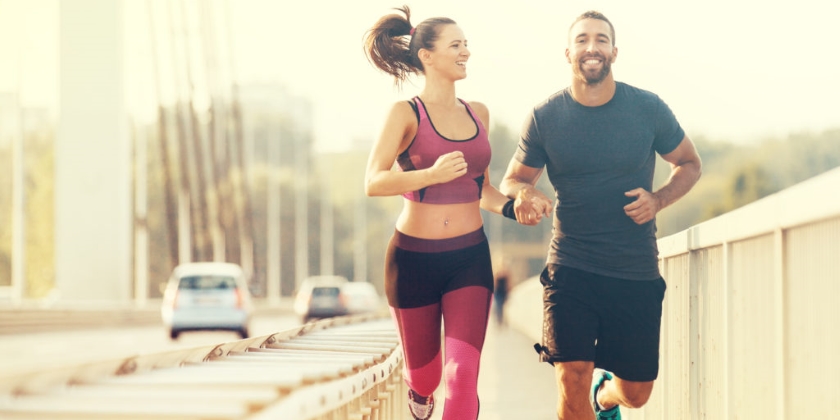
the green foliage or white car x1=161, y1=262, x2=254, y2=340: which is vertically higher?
the green foliage

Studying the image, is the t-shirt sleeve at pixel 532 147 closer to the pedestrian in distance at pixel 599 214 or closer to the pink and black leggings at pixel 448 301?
the pedestrian in distance at pixel 599 214

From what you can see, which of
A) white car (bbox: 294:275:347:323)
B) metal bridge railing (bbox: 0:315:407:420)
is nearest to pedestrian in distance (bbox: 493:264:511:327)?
white car (bbox: 294:275:347:323)

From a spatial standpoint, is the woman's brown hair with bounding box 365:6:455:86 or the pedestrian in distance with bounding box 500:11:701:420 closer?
the pedestrian in distance with bounding box 500:11:701:420

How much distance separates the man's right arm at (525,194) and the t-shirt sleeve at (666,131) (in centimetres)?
54

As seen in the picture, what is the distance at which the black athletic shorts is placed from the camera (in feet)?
21.3

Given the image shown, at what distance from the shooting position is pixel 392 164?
652 centimetres

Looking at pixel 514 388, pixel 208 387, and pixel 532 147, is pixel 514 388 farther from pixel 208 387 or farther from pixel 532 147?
pixel 208 387

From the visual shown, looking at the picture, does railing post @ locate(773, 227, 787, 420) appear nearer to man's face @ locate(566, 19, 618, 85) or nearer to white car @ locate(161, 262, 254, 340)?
man's face @ locate(566, 19, 618, 85)

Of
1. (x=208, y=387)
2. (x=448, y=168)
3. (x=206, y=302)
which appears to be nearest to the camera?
(x=208, y=387)

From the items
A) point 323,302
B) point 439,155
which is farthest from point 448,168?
point 323,302

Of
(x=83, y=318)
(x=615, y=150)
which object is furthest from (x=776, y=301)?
(x=83, y=318)

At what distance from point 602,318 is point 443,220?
0.80m

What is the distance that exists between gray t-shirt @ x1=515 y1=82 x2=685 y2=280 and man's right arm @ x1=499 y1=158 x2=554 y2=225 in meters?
0.13

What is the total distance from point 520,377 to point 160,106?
170ft
